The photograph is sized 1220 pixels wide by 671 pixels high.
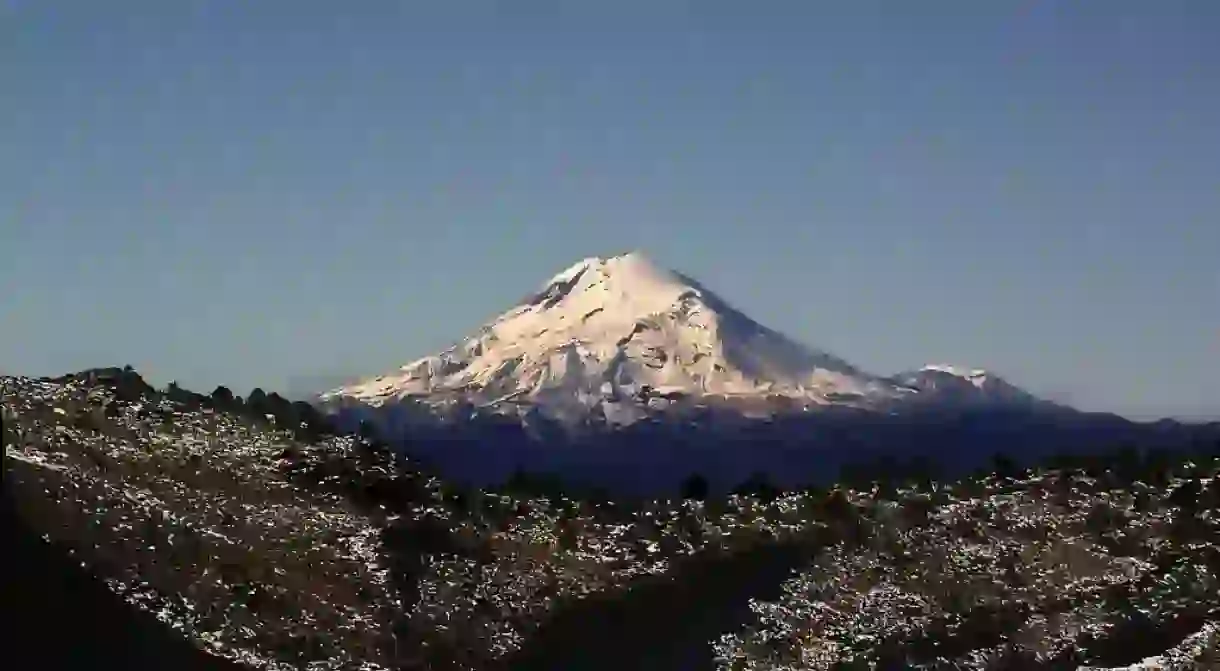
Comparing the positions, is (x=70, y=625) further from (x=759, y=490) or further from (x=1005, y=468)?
(x=1005, y=468)

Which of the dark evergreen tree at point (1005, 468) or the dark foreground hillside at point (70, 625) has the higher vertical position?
the dark evergreen tree at point (1005, 468)

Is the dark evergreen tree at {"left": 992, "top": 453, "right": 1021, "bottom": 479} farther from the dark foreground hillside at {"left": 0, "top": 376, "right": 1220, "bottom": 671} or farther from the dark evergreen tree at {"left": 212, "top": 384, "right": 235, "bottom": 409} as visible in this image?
the dark evergreen tree at {"left": 212, "top": 384, "right": 235, "bottom": 409}

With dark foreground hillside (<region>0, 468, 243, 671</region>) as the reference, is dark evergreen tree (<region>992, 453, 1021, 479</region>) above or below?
above

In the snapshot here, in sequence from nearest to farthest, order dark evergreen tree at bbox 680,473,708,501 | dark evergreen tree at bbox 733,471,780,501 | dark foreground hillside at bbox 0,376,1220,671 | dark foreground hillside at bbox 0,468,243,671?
dark foreground hillside at bbox 0,468,243,671 < dark foreground hillside at bbox 0,376,1220,671 < dark evergreen tree at bbox 733,471,780,501 < dark evergreen tree at bbox 680,473,708,501

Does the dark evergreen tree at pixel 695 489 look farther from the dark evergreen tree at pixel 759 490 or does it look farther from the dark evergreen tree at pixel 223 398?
the dark evergreen tree at pixel 223 398

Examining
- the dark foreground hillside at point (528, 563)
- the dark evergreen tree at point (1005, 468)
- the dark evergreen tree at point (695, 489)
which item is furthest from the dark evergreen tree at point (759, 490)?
the dark evergreen tree at point (1005, 468)

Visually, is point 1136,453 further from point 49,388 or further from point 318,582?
point 49,388

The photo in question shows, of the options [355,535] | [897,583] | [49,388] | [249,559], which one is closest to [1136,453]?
[897,583]

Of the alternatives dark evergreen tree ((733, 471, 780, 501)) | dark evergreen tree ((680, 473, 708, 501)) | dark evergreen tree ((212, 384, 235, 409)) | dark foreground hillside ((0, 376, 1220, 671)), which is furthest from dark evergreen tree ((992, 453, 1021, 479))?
dark evergreen tree ((212, 384, 235, 409))
